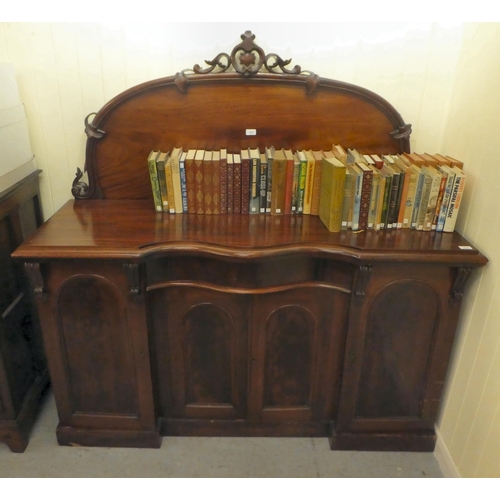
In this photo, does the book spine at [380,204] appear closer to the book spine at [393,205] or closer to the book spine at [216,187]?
the book spine at [393,205]

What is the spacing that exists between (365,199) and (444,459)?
103cm

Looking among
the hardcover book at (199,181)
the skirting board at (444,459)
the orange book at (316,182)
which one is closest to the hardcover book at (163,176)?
the hardcover book at (199,181)

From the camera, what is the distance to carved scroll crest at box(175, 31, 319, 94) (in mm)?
1599

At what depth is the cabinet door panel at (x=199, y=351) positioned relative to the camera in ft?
5.10

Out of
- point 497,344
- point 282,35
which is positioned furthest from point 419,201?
point 282,35

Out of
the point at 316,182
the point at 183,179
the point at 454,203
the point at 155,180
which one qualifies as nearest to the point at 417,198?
the point at 454,203

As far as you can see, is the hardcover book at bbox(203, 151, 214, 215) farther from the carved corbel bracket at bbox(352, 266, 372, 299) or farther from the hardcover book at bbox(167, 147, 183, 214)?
the carved corbel bracket at bbox(352, 266, 372, 299)

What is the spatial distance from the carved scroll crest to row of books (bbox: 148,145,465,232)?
0.84ft

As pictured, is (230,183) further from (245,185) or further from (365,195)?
(365,195)

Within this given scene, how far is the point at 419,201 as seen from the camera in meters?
1.52

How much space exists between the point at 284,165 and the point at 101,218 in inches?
27.4

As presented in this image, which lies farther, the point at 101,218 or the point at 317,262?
the point at 101,218

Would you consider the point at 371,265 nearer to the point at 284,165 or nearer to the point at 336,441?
the point at 284,165

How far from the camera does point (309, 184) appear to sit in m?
1.60
